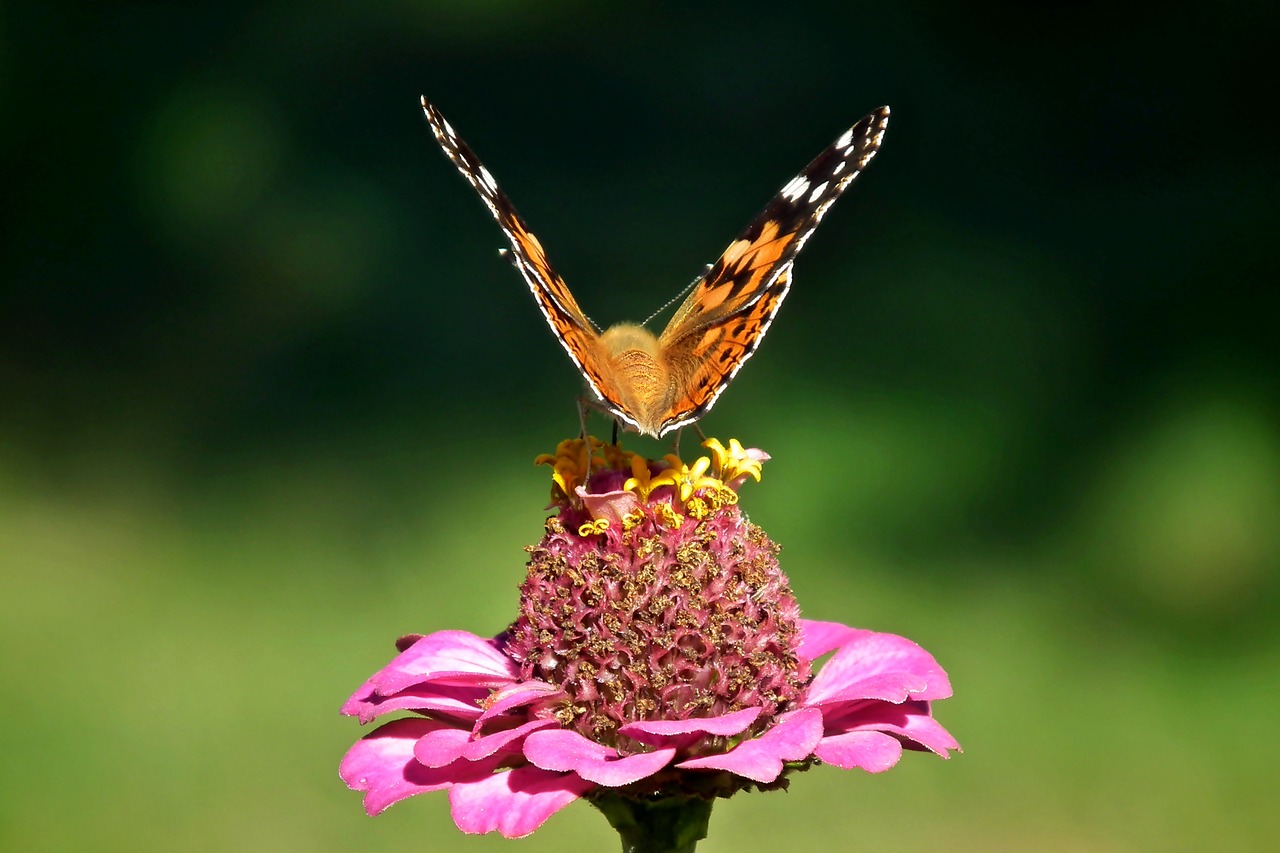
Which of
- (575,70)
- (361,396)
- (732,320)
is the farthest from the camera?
(575,70)

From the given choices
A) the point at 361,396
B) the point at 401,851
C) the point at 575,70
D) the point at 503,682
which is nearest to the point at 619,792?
the point at 503,682

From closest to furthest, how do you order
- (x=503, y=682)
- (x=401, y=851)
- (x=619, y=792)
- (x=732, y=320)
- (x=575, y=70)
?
1. (x=619, y=792)
2. (x=503, y=682)
3. (x=732, y=320)
4. (x=401, y=851)
5. (x=575, y=70)

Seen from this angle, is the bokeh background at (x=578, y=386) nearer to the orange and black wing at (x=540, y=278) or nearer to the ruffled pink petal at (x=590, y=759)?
the orange and black wing at (x=540, y=278)

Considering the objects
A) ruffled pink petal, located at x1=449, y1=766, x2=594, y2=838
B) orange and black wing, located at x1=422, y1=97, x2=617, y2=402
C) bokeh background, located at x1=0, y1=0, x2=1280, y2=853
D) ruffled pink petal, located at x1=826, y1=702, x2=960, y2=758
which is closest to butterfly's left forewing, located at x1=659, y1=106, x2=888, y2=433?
orange and black wing, located at x1=422, y1=97, x2=617, y2=402

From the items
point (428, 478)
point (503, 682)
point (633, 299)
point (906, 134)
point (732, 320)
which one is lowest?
point (503, 682)

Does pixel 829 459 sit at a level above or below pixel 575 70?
below

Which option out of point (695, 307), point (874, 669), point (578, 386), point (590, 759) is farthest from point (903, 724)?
point (578, 386)

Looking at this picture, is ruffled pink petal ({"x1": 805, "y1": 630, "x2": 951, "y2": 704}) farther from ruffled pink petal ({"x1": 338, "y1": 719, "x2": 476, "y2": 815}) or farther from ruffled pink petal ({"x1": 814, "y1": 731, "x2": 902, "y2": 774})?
ruffled pink petal ({"x1": 338, "y1": 719, "x2": 476, "y2": 815})

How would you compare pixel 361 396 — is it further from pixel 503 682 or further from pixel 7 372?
pixel 503 682
